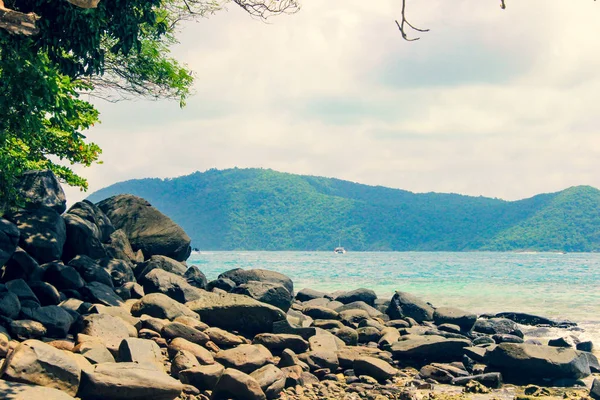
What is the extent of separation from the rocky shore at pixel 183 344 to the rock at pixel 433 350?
2 cm

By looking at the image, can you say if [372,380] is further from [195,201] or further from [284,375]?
[195,201]

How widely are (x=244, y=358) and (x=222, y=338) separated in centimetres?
120

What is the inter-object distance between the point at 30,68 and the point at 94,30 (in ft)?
4.92

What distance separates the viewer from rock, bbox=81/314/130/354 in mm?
10383

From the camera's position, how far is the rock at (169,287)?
1480cm

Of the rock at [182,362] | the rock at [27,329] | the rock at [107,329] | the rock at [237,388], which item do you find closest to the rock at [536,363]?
the rock at [237,388]

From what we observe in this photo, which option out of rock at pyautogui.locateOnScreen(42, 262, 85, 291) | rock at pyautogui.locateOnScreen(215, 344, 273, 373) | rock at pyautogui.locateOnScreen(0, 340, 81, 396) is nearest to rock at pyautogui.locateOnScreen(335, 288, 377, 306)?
rock at pyautogui.locateOnScreen(42, 262, 85, 291)

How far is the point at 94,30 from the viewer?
32.2 ft

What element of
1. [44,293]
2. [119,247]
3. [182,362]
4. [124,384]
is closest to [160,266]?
[119,247]

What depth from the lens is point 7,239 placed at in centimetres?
1183

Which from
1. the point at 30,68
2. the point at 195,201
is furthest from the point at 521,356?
the point at 195,201

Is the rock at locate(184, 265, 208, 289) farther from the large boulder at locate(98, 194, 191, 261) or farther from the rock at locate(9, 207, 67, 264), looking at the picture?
the rock at locate(9, 207, 67, 264)

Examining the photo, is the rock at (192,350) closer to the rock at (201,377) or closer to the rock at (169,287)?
the rock at (201,377)

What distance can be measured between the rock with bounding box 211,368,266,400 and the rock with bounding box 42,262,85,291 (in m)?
4.75
